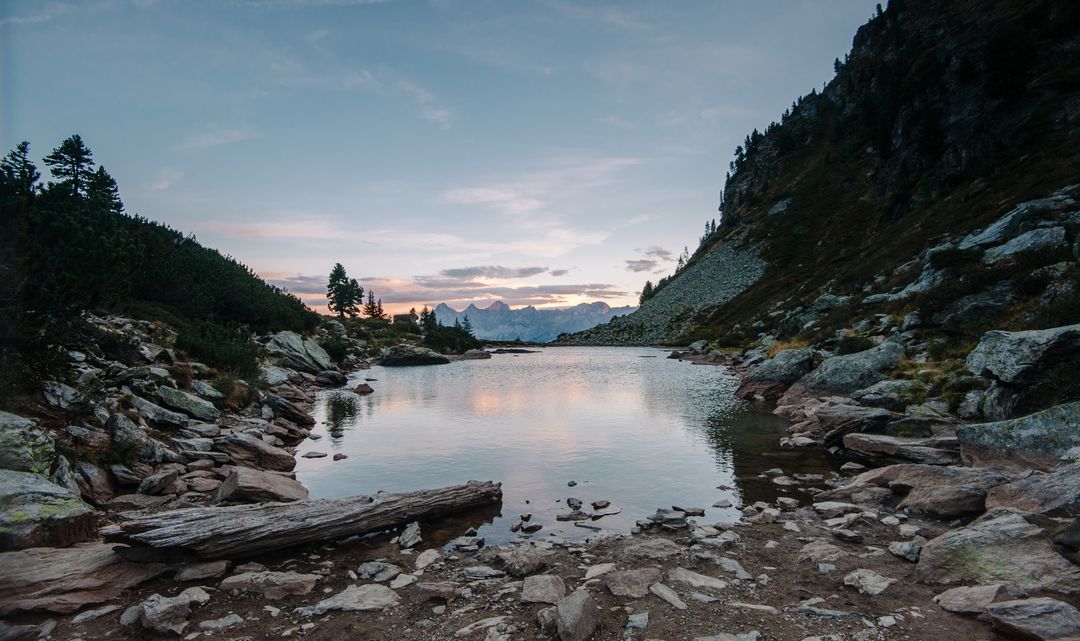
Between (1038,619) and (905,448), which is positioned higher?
(905,448)

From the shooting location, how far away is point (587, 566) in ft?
34.8

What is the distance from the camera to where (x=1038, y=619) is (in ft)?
22.8

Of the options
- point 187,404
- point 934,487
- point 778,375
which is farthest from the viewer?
point 778,375

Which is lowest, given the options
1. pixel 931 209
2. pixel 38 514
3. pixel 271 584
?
pixel 271 584

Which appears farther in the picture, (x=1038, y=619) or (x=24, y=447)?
(x=24, y=447)

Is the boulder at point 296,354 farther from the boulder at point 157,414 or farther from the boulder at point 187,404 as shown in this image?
the boulder at point 157,414

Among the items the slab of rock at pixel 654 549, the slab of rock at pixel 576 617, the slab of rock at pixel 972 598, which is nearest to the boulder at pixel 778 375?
the slab of rock at pixel 654 549

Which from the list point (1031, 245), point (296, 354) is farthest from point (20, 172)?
point (1031, 245)

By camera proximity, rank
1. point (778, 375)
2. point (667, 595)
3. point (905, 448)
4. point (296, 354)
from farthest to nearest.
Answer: point (296, 354), point (778, 375), point (905, 448), point (667, 595)

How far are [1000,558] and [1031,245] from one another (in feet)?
90.9

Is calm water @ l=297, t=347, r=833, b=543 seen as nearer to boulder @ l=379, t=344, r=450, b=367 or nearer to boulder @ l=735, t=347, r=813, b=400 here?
boulder @ l=735, t=347, r=813, b=400

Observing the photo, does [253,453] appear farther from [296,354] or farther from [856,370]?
[296,354]

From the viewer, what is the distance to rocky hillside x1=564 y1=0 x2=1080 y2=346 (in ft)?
90.4

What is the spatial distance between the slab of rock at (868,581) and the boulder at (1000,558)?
2.22ft
